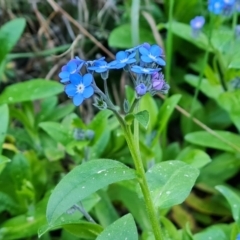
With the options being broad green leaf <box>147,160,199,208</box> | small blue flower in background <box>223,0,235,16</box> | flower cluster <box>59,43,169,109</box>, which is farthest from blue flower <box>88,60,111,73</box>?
small blue flower in background <box>223,0,235,16</box>

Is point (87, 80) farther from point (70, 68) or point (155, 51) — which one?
point (155, 51)

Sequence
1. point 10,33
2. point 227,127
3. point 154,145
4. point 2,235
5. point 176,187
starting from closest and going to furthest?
1. point 176,187
2. point 2,235
3. point 154,145
4. point 10,33
5. point 227,127

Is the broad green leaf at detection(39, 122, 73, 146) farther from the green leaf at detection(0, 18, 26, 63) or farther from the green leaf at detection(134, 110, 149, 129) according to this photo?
the green leaf at detection(134, 110, 149, 129)

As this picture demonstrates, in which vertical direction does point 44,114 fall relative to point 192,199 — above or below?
above

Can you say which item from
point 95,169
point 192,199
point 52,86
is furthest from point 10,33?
point 95,169

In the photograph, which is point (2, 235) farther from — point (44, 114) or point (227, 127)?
point (227, 127)

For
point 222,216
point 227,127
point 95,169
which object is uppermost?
point 95,169

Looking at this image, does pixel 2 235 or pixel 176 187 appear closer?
pixel 176 187
